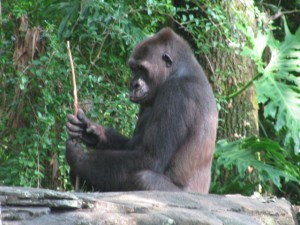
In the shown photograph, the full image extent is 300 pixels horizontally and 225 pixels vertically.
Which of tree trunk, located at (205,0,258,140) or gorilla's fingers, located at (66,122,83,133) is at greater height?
tree trunk, located at (205,0,258,140)

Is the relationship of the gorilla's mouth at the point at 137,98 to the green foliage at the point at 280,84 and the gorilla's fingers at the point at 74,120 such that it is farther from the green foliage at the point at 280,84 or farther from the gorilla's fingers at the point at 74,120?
the green foliage at the point at 280,84

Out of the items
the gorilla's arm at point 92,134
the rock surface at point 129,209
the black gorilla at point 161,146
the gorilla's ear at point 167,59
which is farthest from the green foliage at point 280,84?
the rock surface at point 129,209

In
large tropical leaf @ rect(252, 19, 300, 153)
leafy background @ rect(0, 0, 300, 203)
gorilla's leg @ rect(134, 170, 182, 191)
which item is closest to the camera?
gorilla's leg @ rect(134, 170, 182, 191)

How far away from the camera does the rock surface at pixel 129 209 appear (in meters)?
3.32

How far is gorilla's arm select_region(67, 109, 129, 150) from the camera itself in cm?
553

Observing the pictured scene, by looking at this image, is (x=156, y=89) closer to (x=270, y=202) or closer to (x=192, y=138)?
(x=192, y=138)

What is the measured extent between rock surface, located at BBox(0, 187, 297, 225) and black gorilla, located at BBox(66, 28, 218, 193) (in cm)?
107

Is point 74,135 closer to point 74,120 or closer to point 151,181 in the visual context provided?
point 74,120

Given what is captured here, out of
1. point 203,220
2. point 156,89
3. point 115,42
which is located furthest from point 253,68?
point 203,220

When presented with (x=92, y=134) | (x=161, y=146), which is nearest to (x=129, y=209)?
Result: (x=161, y=146)

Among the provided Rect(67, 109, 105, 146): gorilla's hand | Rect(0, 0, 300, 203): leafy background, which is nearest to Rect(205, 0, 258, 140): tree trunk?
Rect(0, 0, 300, 203): leafy background

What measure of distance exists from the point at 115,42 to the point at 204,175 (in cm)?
230

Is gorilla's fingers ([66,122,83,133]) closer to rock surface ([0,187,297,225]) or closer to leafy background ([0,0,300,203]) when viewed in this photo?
leafy background ([0,0,300,203])

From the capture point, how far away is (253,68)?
8.34 meters
